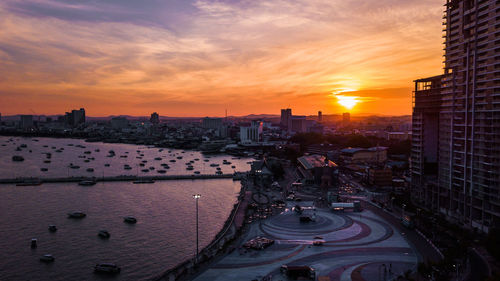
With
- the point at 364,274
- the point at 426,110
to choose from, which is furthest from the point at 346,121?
the point at 364,274

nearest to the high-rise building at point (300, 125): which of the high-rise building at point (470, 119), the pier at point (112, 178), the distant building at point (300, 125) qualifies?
the distant building at point (300, 125)

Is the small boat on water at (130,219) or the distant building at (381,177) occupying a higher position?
the distant building at (381,177)

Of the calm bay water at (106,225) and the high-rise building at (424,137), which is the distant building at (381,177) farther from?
the calm bay water at (106,225)

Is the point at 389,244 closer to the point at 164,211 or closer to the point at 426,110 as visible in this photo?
the point at 426,110

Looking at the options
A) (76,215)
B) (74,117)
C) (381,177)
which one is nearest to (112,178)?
(76,215)

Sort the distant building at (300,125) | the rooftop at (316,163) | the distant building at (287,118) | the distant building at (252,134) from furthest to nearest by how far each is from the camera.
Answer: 1. the distant building at (287,118)
2. the distant building at (300,125)
3. the distant building at (252,134)
4. the rooftop at (316,163)

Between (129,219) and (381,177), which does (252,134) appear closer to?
(381,177)
